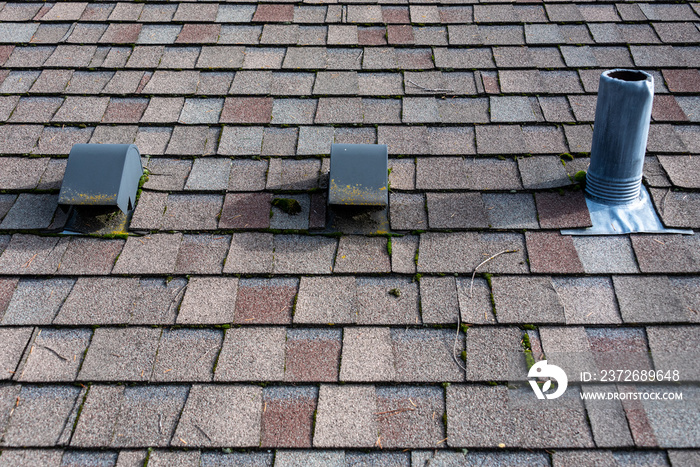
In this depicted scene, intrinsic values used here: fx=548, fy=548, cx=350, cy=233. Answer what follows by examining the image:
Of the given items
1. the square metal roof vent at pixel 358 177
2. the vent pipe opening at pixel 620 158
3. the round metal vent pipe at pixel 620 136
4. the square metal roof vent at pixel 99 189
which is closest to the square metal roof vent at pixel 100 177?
the square metal roof vent at pixel 99 189

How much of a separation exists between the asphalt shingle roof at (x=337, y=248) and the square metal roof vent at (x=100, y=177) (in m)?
0.13

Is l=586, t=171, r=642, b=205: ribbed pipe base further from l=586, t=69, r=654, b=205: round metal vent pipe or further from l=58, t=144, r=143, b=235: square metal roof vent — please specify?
l=58, t=144, r=143, b=235: square metal roof vent

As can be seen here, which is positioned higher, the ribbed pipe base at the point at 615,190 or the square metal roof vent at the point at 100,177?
the square metal roof vent at the point at 100,177

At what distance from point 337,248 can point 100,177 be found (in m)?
1.20

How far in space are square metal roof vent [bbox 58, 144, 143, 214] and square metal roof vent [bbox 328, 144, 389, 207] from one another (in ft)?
3.31

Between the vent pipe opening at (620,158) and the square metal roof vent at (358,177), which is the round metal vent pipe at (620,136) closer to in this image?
the vent pipe opening at (620,158)

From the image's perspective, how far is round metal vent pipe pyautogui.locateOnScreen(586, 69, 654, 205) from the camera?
8.34 ft

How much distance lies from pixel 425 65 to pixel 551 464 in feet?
7.86

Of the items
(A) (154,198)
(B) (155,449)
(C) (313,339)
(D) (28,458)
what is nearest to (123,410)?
(B) (155,449)

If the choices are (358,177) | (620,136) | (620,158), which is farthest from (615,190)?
Result: (358,177)

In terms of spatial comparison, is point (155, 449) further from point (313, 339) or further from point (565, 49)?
point (565, 49)

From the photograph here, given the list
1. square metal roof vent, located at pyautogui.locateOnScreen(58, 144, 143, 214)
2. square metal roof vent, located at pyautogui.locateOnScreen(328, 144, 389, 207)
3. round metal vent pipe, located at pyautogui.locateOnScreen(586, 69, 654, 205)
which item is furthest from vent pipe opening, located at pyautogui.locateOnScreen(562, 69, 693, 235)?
square metal roof vent, located at pyautogui.locateOnScreen(58, 144, 143, 214)

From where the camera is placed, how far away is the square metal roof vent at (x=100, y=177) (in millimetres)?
2619

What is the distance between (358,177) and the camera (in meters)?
2.61
